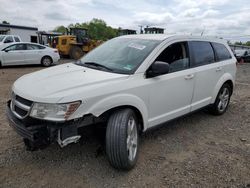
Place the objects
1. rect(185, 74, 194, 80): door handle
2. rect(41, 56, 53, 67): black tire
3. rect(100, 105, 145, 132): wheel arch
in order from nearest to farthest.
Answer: rect(100, 105, 145, 132): wheel arch < rect(185, 74, 194, 80): door handle < rect(41, 56, 53, 67): black tire

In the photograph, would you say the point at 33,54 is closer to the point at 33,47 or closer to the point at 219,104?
the point at 33,47

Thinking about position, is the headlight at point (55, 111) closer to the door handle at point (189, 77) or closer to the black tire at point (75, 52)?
the door handle at point (189, 77)

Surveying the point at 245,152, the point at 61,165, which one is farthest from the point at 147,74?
the point at 245,152

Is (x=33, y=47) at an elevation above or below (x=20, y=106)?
below

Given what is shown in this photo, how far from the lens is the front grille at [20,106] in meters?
2.70

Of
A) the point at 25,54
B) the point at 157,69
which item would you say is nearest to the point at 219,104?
the point at 157,69

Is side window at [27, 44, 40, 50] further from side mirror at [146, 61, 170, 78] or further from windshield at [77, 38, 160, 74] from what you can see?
side mirror at [146, 61, 170, 78]

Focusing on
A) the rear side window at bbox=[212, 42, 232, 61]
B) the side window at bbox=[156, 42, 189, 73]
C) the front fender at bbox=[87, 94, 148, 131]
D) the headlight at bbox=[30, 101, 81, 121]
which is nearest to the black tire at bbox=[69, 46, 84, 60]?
the rear side window at bbox=[212, 42, 232, 61]

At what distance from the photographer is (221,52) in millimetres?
5035

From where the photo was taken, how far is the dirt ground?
2.83m

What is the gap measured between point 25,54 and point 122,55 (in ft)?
34.9

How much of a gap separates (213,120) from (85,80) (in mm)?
3121

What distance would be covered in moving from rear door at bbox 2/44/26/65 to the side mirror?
36.0ft

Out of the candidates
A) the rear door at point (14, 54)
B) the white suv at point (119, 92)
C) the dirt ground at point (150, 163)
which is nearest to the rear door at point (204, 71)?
the white suv at point (119, 92)
